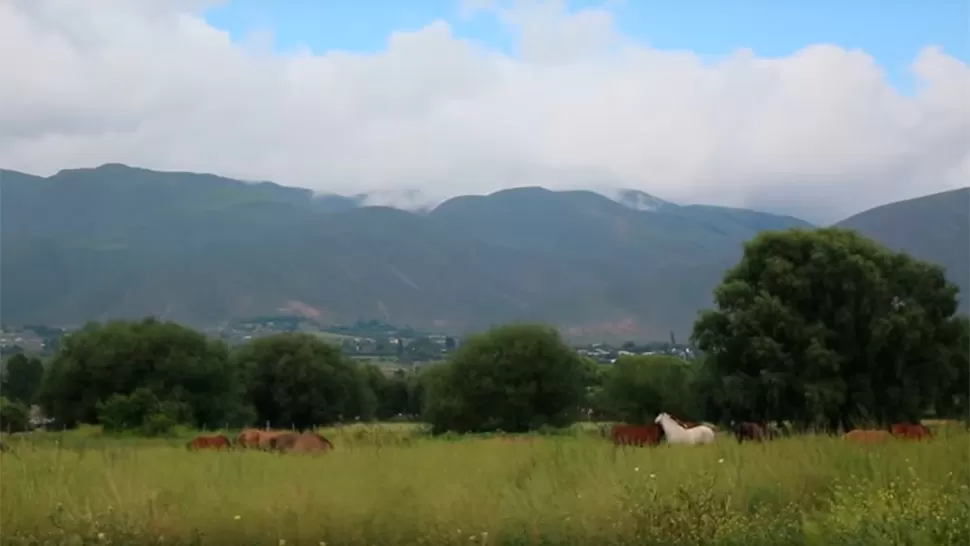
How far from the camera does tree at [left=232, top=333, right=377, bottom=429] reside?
61188mm

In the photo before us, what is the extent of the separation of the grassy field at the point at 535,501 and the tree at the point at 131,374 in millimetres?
42723

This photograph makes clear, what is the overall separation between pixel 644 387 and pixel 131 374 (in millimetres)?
28288

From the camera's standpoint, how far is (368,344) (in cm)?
14888

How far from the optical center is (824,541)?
5809 millimetres


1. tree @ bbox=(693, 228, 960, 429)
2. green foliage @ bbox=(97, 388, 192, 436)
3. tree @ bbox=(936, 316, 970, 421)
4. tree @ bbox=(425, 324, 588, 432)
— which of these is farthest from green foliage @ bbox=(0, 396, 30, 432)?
tree @ bbox=(936, 316, 970, 421)

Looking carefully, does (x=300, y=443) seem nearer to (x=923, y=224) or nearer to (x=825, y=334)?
→ (x=825, y=334)

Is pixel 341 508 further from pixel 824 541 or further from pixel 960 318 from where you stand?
pixel 960 318

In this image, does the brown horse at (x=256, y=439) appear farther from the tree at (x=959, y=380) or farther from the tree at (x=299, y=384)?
the tree at (x=299, y=384)

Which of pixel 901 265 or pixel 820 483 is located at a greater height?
pixel 901 265

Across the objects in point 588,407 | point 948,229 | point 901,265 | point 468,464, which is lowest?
point 588,407

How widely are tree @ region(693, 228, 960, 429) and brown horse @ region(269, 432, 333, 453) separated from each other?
63.2 ft

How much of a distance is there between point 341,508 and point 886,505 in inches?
155

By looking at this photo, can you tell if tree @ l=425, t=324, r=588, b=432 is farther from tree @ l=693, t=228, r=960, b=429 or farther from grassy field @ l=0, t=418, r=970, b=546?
grassy field @ l=0, t=418, r=970, b=546

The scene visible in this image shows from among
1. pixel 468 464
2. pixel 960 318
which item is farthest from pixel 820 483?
pixel 960 318
